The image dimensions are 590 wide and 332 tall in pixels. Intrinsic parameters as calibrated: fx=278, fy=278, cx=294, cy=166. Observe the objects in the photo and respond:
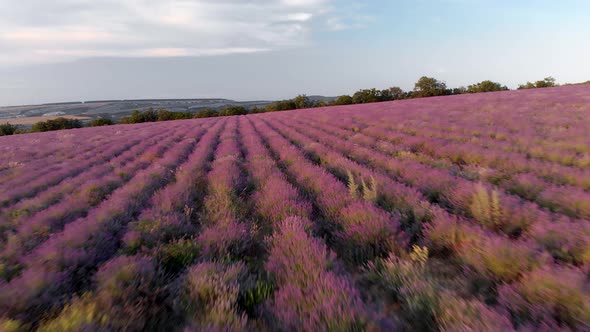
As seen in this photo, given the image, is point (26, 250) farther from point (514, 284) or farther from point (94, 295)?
point (514, 284)

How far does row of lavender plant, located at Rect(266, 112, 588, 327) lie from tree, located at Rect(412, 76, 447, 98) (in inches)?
2456

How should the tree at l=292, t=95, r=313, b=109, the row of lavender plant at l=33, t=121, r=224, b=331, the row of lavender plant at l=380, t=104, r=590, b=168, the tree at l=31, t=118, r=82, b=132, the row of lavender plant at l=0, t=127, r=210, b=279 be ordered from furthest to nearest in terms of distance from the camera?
the tree at l=292, t=95, r=313, b=109 → the tree at l=31, t=118, r=82, b=132 → the row of lavender plant at l=380, t=104, r=590, b=168 → the row of lavender plant at l=0, t=127, r=210, b=279 → the row of lavender plant at l=33, t=121, r=224, b=331

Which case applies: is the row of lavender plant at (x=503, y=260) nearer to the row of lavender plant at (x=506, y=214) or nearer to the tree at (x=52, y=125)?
the row of lavender plant at (x=506, y=214)

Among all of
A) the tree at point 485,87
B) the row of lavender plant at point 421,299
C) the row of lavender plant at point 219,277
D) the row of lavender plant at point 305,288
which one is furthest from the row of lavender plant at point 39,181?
the tree at point 485,87

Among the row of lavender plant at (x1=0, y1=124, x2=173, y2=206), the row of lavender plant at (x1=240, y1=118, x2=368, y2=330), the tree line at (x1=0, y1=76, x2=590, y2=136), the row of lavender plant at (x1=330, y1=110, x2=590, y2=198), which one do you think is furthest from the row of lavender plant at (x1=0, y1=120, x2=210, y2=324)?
the tree line at (x1=0, y1=76, x2=590, y2=136)

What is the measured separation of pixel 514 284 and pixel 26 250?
487 centimetres

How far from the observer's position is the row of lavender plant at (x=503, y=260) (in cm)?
180

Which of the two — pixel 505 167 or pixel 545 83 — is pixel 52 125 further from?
pixel 545 83

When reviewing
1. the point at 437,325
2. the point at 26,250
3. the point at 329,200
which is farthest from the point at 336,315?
the point at 26,250

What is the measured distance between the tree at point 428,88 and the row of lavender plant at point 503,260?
6237 cm

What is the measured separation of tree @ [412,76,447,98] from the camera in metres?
58.1

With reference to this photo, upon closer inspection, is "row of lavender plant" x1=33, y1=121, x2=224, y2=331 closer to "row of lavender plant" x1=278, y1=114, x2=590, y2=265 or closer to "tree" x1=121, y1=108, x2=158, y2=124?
"row of lavender plant" x1=278, y1=114, x2=590, y2=265

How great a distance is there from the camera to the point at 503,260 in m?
2.27

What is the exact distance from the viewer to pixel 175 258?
2.97m
